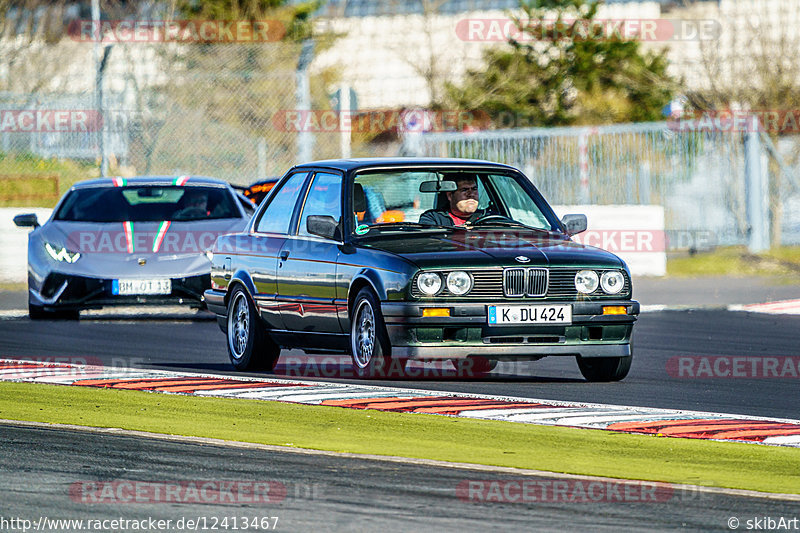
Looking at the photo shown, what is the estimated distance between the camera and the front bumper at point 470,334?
396 inches

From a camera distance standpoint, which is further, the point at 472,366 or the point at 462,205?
the point at 472,366

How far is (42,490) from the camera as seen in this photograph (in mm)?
6648

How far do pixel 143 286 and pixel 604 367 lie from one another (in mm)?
5954

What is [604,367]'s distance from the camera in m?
10.8

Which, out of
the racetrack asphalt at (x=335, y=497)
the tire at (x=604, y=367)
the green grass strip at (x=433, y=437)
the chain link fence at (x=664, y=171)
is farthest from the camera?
the chain link fence at (x=664, y=171)

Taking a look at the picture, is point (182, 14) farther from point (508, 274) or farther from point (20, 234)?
point (508, 274)

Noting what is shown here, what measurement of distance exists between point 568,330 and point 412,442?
2344mm

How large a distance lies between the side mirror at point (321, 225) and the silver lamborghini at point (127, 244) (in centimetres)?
480

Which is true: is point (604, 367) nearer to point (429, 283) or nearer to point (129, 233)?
point (429, 283)

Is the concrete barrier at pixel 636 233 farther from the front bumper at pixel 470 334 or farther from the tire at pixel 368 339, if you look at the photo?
the front bumper at pixel 470 334

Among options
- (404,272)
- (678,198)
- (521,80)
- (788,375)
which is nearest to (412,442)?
(404,272)
